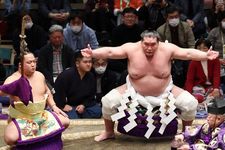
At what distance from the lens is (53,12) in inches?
256

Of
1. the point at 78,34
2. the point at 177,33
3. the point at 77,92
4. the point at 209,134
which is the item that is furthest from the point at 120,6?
the point at 209,134

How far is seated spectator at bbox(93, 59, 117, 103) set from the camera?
219 inches

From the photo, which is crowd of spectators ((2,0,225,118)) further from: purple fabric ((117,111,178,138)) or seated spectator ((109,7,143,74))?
purple fabric ((117,111,178,138))

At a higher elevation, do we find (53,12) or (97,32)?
(53,12)

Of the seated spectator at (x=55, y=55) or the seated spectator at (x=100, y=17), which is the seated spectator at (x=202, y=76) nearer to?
the seated spectator at (x=55, y=55)

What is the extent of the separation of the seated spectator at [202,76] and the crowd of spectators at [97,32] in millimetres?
24

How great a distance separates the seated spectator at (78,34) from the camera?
20.0ft

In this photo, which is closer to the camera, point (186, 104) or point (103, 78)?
point (186, 104)

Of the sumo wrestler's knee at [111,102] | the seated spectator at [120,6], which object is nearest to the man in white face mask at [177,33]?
the seated spectator at [120,6]

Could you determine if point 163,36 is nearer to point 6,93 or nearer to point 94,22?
point 94,22

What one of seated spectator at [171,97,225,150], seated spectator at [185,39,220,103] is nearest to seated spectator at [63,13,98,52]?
seated spectator at [185,39,220,103]

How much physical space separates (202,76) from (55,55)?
1.36 metres

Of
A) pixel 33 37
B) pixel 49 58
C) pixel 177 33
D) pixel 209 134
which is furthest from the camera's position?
pixel 33 37

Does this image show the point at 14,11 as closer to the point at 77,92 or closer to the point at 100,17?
the point at 100,17
